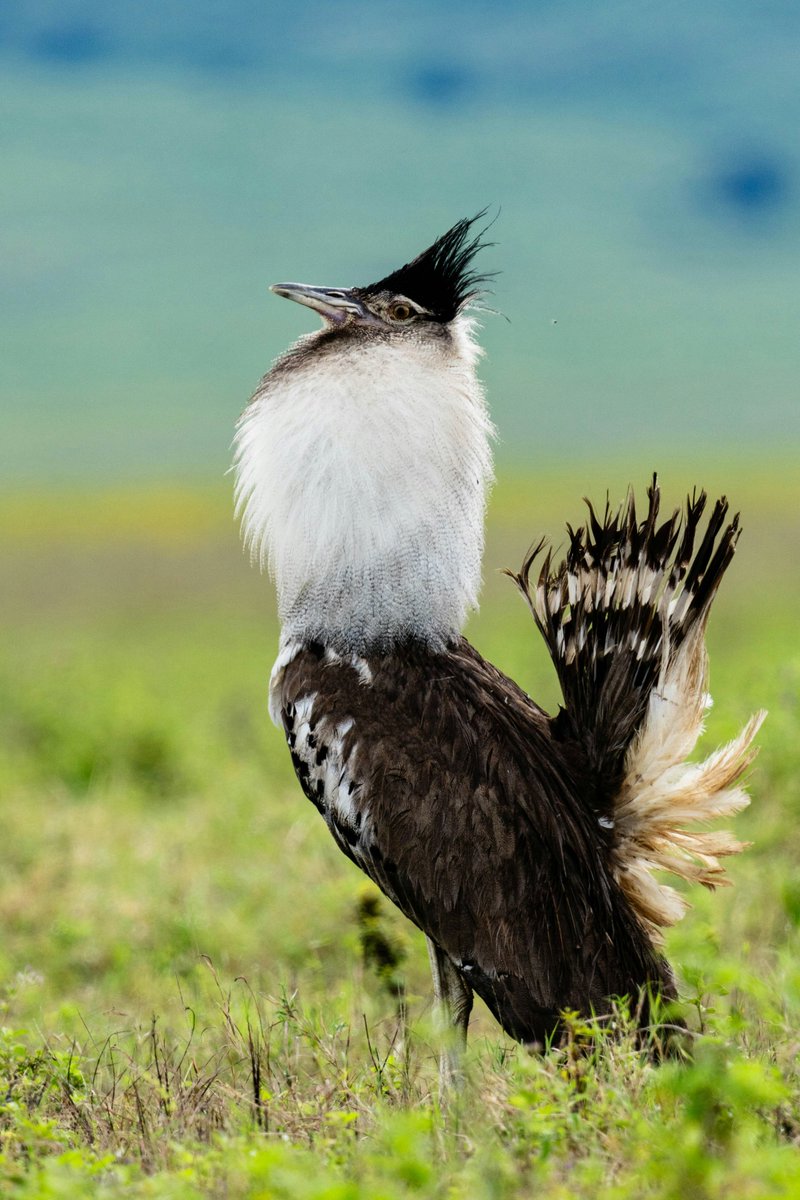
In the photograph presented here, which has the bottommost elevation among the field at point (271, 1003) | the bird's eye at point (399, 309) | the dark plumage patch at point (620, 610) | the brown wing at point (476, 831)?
the field at point (271, 1003)

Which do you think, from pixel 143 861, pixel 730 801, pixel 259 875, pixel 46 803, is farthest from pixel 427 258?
pixel 46 803

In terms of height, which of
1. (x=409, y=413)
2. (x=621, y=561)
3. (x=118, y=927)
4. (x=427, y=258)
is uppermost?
(x=427, y=258)

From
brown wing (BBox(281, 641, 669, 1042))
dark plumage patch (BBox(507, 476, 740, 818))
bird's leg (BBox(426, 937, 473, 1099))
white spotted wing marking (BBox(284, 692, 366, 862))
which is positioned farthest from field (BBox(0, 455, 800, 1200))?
dark plumage patch (BBox(507, 476, 740, 818))

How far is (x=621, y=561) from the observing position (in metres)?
3.55

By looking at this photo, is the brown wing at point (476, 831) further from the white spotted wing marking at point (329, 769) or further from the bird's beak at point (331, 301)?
the bird's beak at point (331, 301)

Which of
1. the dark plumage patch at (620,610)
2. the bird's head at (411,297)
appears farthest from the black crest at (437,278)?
the dark plumage patch at (620,610)

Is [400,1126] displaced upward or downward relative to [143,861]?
upward

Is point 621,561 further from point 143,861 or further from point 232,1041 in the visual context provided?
point 143,861

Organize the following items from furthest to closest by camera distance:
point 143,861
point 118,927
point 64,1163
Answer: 1. point 143,861
2. point 118,927
3. point 64,1163

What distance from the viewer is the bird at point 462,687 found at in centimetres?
339

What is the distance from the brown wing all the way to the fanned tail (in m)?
0.09

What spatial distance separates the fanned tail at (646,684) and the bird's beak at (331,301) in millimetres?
850

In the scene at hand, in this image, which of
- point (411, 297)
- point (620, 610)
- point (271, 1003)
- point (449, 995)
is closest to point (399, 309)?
point (411, 297)

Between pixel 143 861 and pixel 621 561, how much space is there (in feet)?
11.4
